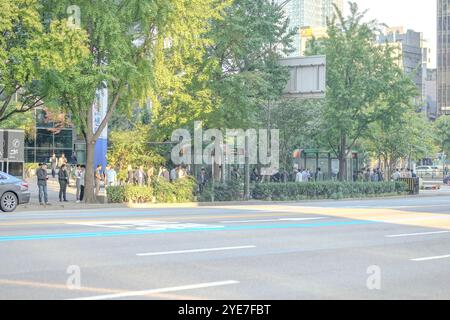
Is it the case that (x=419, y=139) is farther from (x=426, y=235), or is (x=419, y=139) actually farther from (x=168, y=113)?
(x=426, y=235)

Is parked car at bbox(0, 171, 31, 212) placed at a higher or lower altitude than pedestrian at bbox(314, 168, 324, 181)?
lower

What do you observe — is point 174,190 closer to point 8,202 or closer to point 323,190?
point 8,202

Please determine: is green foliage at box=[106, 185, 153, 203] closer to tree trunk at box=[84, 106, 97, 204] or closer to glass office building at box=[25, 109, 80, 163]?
tree trunk at box=[84, 106, 97, 204]

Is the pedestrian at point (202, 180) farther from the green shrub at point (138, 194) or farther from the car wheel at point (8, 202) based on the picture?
the car wheel at point (8, 202)

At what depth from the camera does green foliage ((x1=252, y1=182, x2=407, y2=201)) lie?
37188 millimetres

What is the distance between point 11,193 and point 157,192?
28.6ft

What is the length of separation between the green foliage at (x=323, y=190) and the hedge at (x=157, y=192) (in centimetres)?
481

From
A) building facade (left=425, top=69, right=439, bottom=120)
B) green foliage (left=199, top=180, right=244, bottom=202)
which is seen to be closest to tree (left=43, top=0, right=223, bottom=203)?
green foliage (left=199, top=180, right=244, bottom=202)

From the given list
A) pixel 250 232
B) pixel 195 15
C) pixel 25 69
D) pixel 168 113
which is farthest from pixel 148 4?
pixel 250 232

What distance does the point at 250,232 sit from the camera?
56.1ft

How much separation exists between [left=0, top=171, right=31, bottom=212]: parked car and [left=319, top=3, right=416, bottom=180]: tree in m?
21.6

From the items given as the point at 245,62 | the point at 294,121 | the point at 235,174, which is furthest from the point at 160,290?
the point at 294,121

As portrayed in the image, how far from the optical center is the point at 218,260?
11.9 meters
